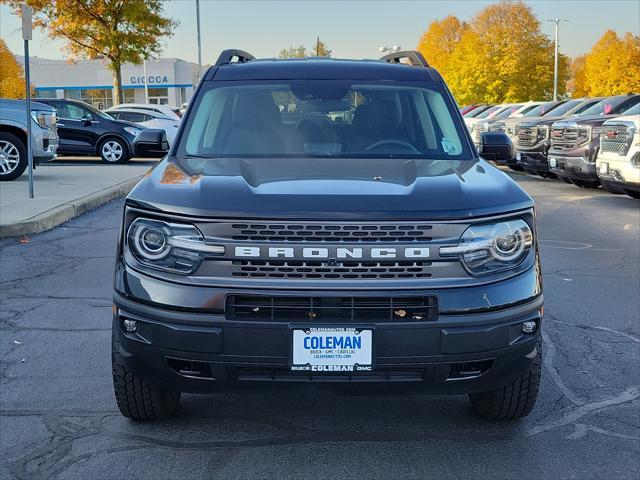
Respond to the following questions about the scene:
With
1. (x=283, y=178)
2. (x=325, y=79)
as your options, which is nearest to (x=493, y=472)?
(x=283, y=178)

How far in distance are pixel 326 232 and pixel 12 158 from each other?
12.8 meters

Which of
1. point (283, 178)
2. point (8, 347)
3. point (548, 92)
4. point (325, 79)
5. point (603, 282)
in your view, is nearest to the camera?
point (283, 178)

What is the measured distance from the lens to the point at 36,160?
14469 mm

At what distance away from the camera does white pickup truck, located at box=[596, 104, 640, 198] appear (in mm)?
12188

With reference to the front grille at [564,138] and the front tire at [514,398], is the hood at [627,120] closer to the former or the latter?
the front grille at [564,138]

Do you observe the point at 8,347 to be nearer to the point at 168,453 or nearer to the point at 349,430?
the point at 168,453

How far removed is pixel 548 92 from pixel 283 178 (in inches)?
2455

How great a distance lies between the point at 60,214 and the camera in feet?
35.6

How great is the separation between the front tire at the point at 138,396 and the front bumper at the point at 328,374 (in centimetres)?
26

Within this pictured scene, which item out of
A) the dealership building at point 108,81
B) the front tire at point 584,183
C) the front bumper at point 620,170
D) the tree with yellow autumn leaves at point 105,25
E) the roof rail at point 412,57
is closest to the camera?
the roof rail at point 412,57

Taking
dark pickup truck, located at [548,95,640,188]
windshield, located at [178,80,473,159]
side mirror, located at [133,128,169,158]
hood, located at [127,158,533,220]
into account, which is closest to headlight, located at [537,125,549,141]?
dark pickup truck, located at [548,95,640,188]

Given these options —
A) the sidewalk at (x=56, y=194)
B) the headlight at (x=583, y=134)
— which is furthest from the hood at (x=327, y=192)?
the headlight at (x=583, y=134)

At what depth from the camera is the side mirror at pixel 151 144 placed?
17.3 ft

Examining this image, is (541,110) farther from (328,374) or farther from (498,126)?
(328,374)
